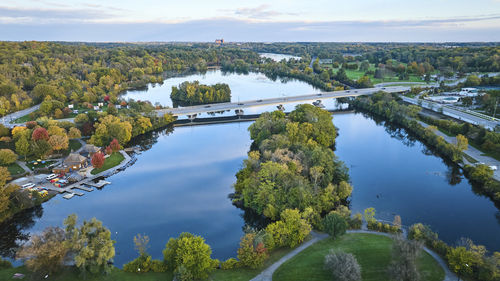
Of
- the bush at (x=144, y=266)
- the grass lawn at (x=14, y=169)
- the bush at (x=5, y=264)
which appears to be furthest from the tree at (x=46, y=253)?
the grass lawn at (x=14, y=169)

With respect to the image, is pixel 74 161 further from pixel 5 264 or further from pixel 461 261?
pixel 461 261

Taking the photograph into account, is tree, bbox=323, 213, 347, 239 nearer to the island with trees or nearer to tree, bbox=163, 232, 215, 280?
tree, bbox=163, 232, 215, 280

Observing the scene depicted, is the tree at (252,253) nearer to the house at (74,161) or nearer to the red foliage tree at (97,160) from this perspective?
the red foliage tree at (97,160)

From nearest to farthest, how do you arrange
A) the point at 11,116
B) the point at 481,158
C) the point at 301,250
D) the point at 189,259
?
the point at 189,259 < the point at 301,250 < the point at 481,158 < the point at 11,116

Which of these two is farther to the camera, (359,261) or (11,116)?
(11,116)

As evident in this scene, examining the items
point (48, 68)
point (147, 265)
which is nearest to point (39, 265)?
point (147, 265)

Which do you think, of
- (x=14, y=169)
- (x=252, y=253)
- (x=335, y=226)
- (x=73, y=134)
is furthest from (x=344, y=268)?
(x=73, y=134)
